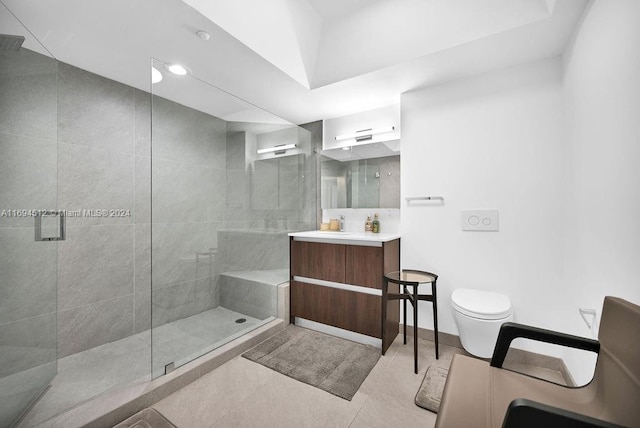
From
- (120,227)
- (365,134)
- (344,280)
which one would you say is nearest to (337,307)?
(344,280)

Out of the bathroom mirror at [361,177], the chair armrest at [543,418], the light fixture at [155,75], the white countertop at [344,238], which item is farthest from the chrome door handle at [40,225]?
the chair armrest at [543,418]

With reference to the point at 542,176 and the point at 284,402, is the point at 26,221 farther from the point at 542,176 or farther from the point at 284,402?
the point at 542,176

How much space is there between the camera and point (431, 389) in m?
1.69

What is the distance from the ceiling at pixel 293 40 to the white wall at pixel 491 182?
0.69ft

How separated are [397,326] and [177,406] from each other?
1817mm

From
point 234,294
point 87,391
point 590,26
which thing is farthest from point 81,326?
point 590,26

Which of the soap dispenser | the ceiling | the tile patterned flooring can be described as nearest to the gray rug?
the tile patterned flooring

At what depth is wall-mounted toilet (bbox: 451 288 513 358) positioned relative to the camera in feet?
5.61

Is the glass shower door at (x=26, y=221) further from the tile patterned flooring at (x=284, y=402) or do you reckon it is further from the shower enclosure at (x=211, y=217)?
the tile patterned flooring at (x=284, y=402)

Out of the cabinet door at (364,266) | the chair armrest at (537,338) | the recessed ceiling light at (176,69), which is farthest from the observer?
the cabinet door at (364,266)

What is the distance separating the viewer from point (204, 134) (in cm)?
210

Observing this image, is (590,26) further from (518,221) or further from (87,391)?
(87,391)

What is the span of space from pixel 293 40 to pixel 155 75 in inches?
41.8

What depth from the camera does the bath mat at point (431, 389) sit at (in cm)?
156
